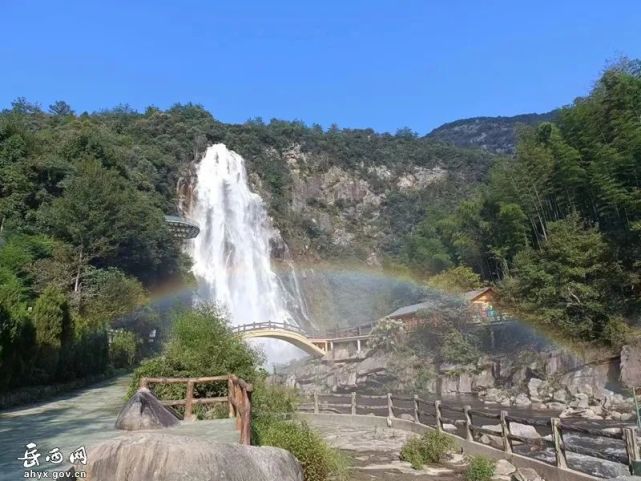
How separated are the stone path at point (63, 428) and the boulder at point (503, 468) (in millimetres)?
5082

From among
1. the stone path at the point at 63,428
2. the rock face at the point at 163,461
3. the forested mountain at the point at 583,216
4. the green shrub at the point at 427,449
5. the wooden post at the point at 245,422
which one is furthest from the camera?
the forested mountain at the point at 583,216

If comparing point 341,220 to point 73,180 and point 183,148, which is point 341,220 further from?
point 73,180

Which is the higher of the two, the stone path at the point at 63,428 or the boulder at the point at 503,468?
the stone path at the point at 63,428

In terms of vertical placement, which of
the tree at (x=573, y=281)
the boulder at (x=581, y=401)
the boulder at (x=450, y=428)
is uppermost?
the tree at (x=573, y=281)

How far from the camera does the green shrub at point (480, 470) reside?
→ 31.1 feet

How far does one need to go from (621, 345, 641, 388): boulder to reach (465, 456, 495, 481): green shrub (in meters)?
15.3

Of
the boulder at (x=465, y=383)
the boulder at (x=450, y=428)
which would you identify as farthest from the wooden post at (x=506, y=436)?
the boulder at (x=465, y=383)

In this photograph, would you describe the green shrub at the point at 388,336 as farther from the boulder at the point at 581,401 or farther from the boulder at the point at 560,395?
the boulder at the point at 581,401

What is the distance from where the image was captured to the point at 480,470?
377 inches

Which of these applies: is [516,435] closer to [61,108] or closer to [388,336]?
[388,336]

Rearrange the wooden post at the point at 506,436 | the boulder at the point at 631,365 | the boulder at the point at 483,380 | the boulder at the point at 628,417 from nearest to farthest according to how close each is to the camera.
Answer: the wooden post at the point at 506,436 < the boulder at the point at 628,417 < the boulder at the point at 631,365 < the boulder at the point at 483,380

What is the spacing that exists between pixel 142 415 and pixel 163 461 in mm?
3577

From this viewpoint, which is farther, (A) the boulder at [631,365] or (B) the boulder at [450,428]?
(A) the boulder at [631,365]

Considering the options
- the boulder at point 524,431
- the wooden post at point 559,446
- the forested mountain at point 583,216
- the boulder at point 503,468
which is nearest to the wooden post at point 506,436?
the boulder at point 503,468
